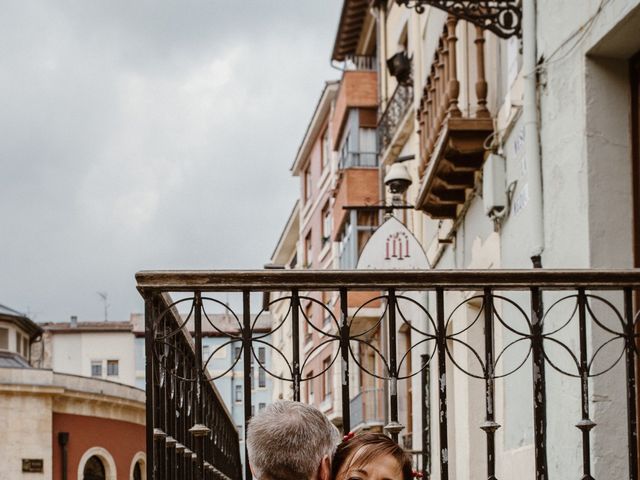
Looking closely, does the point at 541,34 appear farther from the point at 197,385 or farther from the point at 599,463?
the point at 197,385

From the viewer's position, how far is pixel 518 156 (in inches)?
390

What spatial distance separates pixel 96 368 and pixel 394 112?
64.2 meters

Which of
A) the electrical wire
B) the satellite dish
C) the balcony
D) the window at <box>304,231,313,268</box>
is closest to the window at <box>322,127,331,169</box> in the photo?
the window at <box>304,231,313,268</box>

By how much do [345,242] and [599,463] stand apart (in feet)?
82.6

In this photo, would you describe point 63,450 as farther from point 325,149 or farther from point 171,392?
point 171,392

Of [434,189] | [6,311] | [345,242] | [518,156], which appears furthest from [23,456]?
[518,156]

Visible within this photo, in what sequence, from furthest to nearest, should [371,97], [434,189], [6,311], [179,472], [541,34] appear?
[6,311], [371,97], [434,189], [541,34], [179,472]

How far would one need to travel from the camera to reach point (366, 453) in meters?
4.07

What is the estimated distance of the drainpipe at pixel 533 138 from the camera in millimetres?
8398

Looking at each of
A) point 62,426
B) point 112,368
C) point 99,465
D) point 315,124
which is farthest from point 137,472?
point 112,368

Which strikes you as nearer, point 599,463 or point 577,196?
point 599,463

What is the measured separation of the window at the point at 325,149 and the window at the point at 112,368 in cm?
4580

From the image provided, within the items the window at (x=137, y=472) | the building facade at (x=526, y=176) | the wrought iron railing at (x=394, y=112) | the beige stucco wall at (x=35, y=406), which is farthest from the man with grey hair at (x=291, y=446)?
the window at (x=137, y=472)

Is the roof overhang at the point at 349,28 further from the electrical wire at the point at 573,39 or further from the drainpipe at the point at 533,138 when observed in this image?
the electrical wire at the point at 573,39
